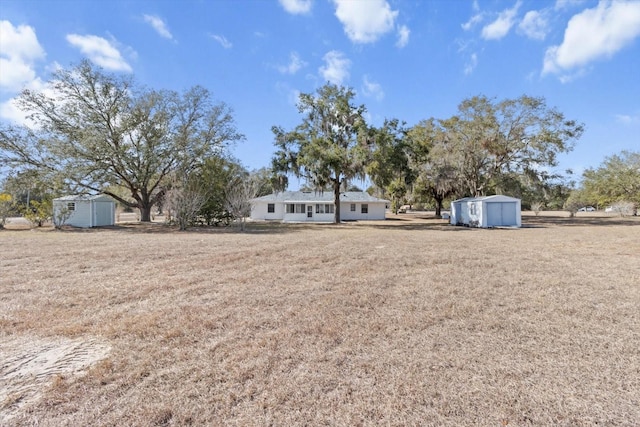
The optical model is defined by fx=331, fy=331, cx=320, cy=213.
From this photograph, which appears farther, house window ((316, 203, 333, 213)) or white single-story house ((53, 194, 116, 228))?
house window ((316, 203, 333, 213))

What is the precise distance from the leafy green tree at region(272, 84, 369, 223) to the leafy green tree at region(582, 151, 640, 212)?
2479 cm

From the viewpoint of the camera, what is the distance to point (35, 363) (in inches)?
112

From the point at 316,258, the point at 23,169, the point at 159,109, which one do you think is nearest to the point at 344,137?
the point at 159,109

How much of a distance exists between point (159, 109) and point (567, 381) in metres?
22.3

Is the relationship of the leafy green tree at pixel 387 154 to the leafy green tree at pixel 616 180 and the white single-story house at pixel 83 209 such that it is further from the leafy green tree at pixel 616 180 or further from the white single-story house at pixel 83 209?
the leafy green tree at pixel 616 180

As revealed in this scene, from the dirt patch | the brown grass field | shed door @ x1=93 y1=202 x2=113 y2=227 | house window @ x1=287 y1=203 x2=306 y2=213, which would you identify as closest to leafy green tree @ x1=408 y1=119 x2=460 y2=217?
house window @ x1=287 y1=203 x2=306 y2=213

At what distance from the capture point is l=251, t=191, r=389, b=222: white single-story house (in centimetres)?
3020

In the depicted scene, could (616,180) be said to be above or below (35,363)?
above

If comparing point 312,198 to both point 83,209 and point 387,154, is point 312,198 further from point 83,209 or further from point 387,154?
point 83,209

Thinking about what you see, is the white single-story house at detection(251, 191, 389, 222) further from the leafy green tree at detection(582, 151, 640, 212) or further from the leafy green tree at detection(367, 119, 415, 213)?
the leafy green tree at detection(582, 151, 640, 212)

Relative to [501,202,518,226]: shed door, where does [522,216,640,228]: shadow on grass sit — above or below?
below

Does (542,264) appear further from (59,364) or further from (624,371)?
(59,364)

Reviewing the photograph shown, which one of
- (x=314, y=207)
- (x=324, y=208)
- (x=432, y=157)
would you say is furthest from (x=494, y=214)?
(x=314, y=207)

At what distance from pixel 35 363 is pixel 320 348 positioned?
8.10 feet
